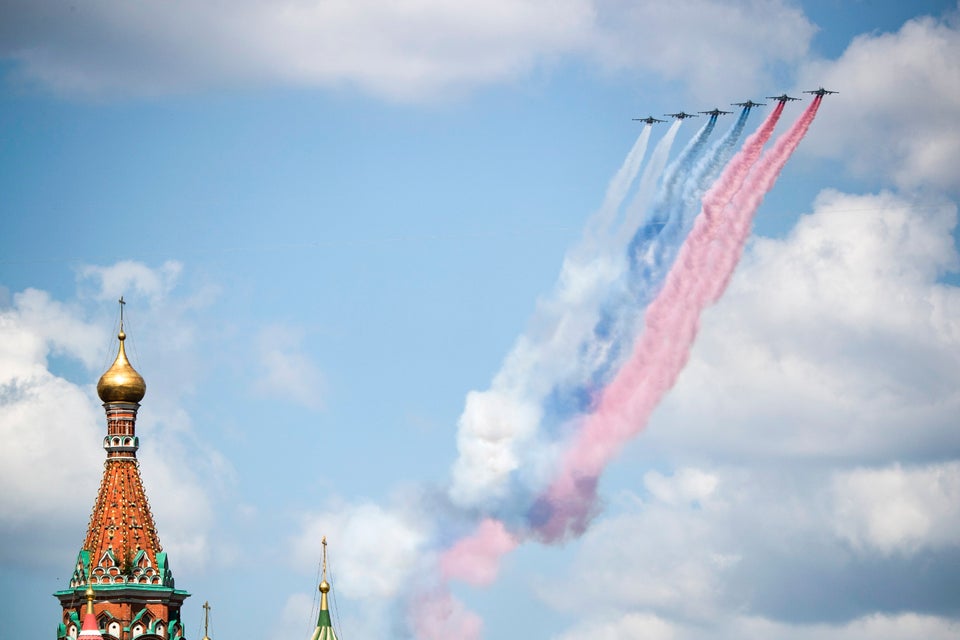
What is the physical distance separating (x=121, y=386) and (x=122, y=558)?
10.5 metres

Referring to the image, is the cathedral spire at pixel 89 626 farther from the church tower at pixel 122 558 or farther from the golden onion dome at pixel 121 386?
the golden onion dome at pixel 121 386

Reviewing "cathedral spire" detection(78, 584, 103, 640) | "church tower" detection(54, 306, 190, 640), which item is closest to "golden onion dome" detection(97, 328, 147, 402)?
"church tower" detection(54, 306, 190, 640)

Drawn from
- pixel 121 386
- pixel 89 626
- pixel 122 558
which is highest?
pixel 121 386

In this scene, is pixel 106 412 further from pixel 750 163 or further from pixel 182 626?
pixel 750 163

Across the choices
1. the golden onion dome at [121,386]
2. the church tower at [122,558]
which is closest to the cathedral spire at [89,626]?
the church tower at [122,558]

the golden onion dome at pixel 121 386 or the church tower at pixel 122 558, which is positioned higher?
the golden onion dome at pixel 121 386

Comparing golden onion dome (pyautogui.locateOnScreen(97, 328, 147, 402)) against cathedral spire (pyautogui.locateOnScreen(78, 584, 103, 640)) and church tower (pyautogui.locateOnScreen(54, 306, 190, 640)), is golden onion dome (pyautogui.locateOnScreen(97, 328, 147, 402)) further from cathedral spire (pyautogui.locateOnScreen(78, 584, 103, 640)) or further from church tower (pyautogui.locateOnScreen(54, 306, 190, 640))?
cathedral spire (pyautogui.locateOnScreen(78, 584, 103, 640))

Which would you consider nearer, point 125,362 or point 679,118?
point 679,118

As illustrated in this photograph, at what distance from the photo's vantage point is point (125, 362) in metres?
167

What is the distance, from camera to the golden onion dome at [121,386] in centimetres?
16512

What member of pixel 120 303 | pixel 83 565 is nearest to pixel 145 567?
pixel 83 565

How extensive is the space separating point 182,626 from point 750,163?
4287 centimetres

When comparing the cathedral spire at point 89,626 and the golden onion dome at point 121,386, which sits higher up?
the golden onion dome at point 121,386

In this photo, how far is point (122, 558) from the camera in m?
162
